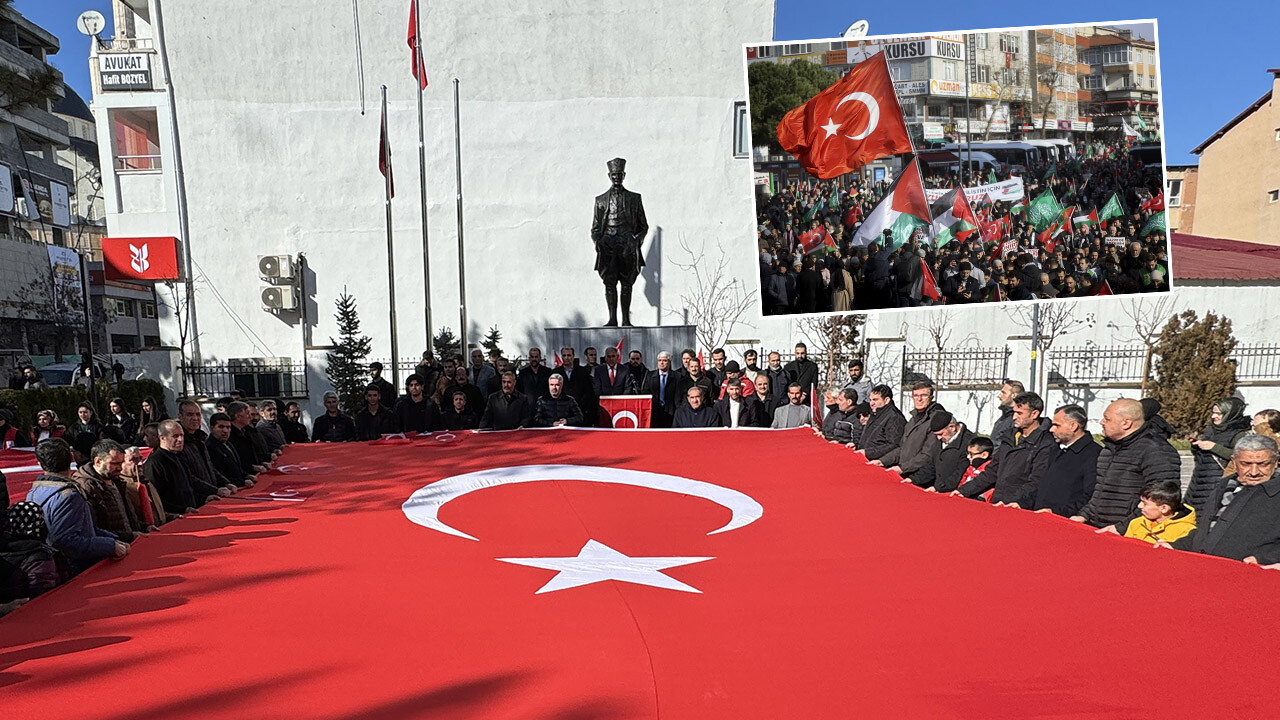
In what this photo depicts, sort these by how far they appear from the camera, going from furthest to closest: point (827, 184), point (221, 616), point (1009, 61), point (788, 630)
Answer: point (827, 184), point (1009, 61), point (221, 616), point (788, 630)

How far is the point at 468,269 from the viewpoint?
2441 cm

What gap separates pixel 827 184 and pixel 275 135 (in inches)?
777

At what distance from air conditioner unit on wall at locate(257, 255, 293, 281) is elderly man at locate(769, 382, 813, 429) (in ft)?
61.9

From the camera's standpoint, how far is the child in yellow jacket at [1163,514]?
15.7ft

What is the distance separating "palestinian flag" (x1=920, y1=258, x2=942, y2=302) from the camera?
364 inches

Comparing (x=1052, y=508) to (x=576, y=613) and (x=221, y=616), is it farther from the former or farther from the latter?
(x=221, y=616)

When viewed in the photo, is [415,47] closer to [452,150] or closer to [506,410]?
[452,150]

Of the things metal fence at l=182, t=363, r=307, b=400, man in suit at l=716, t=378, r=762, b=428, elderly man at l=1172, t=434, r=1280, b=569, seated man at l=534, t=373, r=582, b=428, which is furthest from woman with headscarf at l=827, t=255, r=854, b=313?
metal fence at l=182, t=363, r=307, b=400

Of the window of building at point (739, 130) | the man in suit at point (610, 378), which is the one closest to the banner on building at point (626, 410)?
the man in suit at point (610, 378)

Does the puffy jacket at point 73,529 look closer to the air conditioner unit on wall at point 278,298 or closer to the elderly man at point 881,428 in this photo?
the elderly man at point 881,428

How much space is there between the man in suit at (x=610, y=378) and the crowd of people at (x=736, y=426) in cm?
3

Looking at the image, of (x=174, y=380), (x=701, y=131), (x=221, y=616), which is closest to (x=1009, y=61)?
(x=221, y=616)

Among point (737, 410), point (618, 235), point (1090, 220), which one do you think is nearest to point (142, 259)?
point (618, 235)

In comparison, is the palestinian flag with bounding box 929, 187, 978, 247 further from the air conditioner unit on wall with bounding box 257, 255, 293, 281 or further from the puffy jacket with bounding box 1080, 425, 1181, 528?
the air conditioner unit on wall with bounding box 257, 255, 293, 281
